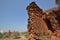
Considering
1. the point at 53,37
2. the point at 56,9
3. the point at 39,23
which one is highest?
the point at 56,9

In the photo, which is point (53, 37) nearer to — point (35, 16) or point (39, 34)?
point (39, 34)

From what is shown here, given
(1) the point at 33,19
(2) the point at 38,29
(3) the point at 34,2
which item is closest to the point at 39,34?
(2) the point at 38,29

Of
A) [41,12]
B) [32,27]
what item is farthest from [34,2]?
[32,27]

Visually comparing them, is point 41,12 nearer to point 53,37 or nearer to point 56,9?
point 56,9

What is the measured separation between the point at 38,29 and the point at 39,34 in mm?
898

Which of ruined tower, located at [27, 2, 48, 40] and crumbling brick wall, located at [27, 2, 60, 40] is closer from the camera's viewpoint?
crumbling brick wall, located at [27, 2, 60, 40]

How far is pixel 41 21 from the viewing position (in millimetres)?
24250

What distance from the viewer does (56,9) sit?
23.2 m

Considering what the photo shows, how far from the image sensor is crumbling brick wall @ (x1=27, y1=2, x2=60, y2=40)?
73.9ft

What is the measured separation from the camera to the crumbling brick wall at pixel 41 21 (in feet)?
73.9

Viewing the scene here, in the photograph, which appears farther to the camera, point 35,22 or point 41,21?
point 35,22

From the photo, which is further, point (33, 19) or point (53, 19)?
point (33, 19)

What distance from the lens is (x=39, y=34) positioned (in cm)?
2330

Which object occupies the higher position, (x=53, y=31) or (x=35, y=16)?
(x=35, y=16)
